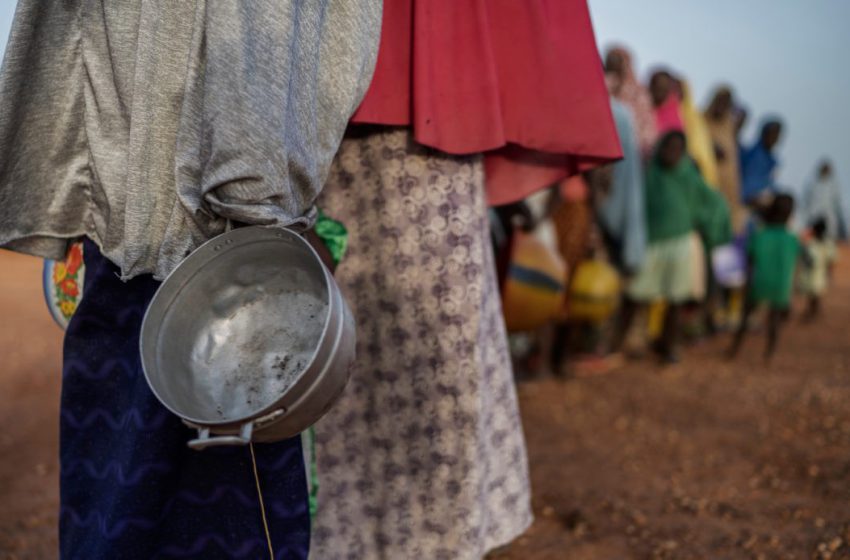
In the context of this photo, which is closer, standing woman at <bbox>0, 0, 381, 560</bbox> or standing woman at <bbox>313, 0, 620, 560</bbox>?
standing woman at <bbox>0, 0, 381, 560</bbox>

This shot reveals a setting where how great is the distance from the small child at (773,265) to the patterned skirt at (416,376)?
528 cm

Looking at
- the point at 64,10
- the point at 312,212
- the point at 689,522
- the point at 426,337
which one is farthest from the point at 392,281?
the point at 689,522

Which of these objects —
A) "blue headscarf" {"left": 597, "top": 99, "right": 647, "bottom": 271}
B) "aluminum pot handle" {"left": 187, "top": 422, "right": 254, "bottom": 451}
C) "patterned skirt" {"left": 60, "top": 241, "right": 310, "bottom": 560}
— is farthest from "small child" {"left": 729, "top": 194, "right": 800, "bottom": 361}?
"aluminum pot handle" {"left": 187, "top": 422, "right": 254, "bottom": 451}

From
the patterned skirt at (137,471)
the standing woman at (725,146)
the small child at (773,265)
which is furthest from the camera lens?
the standing woman at (725,146)

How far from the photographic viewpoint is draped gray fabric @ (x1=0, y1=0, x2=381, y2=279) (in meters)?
1.67

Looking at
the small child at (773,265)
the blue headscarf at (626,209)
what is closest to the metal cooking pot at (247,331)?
the blue headscarf at (626,209)

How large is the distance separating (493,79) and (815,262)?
7968 mm

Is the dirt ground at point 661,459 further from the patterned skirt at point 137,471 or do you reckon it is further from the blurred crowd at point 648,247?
the patterned skirt at point 137,471

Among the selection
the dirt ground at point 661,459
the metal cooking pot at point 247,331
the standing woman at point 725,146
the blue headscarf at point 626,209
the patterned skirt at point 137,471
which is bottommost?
the dirt ground at point 661,459

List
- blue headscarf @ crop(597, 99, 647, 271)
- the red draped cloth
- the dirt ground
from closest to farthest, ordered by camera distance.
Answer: the red draped cloth < the dirt ground < blue headscarf @ crop(597, 99, 647, 271)

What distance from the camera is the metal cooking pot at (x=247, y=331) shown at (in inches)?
63.8

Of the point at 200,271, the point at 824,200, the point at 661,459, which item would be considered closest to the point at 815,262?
the point at 824,200

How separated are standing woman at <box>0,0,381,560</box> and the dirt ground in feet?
4.99

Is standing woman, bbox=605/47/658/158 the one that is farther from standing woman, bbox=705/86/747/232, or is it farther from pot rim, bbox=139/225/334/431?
pot rim, bbox=139/225/334/431
